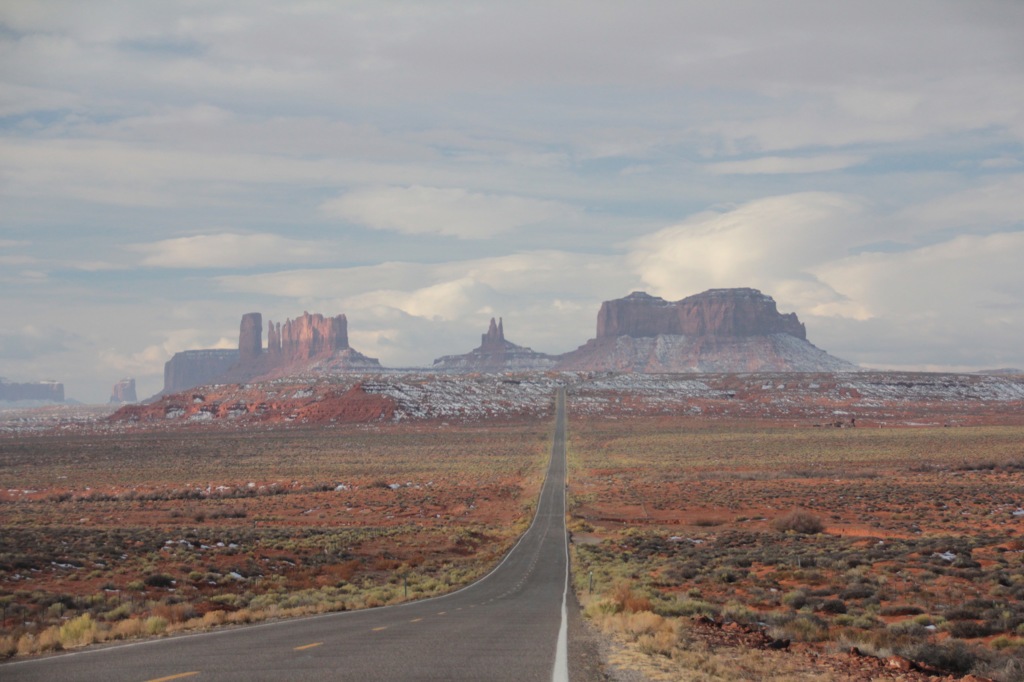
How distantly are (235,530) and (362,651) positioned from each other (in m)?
28.6

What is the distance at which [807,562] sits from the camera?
2628 cm

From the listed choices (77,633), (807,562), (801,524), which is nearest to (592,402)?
(801,524)

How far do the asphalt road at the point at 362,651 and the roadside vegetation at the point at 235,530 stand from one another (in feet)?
6.28

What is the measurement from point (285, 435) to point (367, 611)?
11335cm

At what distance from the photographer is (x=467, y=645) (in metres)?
13.4

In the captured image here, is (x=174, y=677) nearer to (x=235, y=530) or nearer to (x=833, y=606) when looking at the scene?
(x=833, y=606)

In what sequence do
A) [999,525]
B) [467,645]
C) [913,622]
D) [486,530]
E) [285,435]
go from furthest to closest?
[285,435]
[486,530]
[999,525]
[913,622]
[467,645]

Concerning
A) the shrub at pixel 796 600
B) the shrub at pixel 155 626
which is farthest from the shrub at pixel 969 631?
the shrub at pixel 155 626

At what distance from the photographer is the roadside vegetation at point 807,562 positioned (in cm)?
1339

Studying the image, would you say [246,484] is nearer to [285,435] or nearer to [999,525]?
[999,525]

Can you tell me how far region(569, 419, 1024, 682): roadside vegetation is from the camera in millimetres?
13391

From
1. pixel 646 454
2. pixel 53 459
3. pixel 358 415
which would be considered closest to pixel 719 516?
pixel 646 454

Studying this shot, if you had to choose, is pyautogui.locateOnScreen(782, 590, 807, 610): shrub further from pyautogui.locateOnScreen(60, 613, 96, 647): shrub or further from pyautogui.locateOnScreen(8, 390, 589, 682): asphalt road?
pyautogui.locateOnScreen(60, 613, 96, 647): shrub

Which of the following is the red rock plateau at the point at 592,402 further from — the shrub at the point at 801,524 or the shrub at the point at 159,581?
the shrub at the point at 159,581
